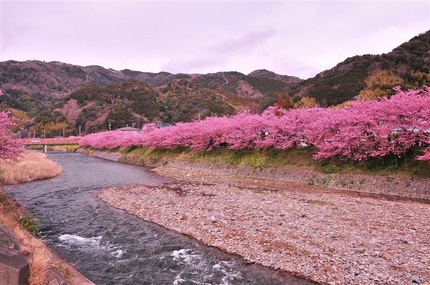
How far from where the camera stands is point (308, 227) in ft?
44.0

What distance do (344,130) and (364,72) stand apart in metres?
94.7

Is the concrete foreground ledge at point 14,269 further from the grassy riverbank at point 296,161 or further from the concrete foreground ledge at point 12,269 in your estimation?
the grassy riverbank at point 296,161

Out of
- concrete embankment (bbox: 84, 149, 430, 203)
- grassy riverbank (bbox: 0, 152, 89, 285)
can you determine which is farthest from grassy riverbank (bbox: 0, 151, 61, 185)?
concrete embankment (bbox: 84, 149, 430, 203)

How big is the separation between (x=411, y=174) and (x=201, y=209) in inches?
599

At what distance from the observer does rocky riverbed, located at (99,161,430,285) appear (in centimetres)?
983

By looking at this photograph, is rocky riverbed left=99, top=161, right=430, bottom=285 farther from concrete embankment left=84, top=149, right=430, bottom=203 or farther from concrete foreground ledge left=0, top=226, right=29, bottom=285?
concrete foreground ledge left=0, top=226, right=29, bottom=285

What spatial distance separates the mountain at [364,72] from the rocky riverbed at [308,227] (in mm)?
62370

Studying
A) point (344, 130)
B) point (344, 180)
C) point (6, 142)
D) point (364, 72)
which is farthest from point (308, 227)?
point (364, 72)

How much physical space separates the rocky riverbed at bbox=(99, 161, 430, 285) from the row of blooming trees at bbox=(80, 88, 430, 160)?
180 inches

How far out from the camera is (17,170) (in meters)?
29.2

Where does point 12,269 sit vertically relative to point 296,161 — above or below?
above

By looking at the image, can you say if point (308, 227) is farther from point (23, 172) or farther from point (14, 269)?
point (23, 172)

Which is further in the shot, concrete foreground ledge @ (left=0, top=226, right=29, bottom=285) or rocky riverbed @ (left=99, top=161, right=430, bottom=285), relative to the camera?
rocky riverbed @ (left=99, top=161, right=430, bottom=285)

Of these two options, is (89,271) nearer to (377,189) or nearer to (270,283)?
(270,283)
